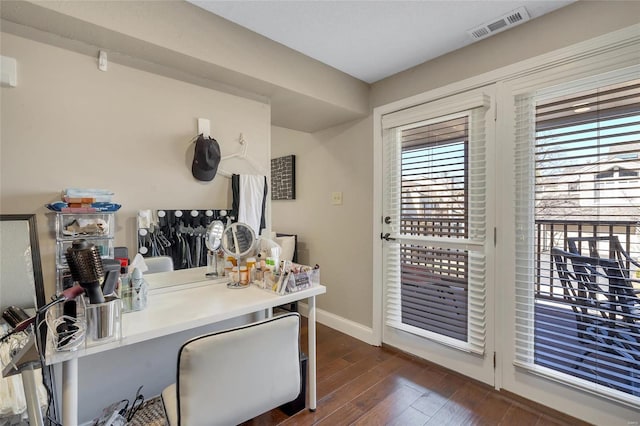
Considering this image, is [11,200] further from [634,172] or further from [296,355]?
Answer: [634,172]

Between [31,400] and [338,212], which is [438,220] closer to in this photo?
[338,212]

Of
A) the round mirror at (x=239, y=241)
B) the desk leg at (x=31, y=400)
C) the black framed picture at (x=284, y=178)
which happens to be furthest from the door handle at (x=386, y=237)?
the desk leg at (x=31, y=400)

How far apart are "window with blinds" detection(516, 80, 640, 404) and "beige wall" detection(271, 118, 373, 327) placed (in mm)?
1185

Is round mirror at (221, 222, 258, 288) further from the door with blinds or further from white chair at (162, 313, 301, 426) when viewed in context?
the door with blinds

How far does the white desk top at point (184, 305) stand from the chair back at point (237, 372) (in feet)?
0.71

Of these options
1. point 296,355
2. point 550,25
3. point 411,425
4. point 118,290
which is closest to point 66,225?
point 118,290

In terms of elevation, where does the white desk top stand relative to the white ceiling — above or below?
below

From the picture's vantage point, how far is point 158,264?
1739 millimetres

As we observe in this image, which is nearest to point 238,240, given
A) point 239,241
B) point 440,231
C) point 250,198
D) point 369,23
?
point 239,241

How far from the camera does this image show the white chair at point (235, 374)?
110 cm

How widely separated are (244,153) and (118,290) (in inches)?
44.8

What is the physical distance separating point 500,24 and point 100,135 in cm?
237

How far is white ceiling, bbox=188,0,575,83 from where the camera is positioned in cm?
164

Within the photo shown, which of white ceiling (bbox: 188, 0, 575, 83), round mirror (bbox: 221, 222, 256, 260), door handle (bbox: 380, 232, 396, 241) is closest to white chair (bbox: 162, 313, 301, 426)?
round mirror (bbox: 221, 222, 256, 260)
